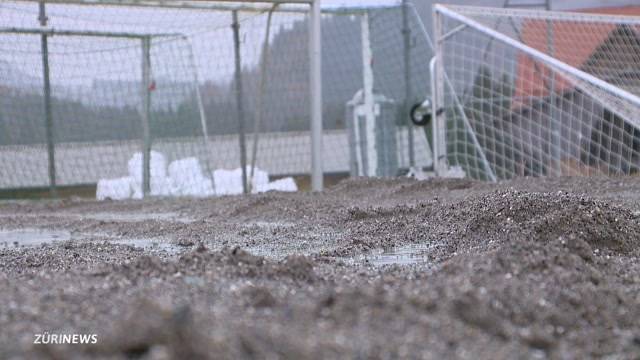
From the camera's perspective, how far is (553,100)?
8477 mm

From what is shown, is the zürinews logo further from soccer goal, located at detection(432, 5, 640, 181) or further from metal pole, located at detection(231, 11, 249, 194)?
metal pole, located at detection(231, 11, 249, 194)

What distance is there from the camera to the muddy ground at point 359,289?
1.83 m

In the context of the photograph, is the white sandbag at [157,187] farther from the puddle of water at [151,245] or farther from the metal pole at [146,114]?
the puddle of water at [151,245]

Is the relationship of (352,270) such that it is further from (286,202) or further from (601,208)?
(286,202)

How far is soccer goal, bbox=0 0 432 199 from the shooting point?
373 inches

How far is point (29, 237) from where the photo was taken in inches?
214

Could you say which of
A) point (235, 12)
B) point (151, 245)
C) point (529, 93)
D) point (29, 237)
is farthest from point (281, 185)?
point (151, 245)

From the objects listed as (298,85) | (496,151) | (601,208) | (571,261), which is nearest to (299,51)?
(298,85)

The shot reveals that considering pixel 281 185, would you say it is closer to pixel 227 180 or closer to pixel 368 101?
pixel 227 180

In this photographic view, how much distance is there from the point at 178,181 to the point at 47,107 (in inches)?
56.3

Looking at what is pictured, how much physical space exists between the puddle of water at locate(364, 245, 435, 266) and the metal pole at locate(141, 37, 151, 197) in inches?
236

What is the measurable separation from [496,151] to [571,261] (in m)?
6.69

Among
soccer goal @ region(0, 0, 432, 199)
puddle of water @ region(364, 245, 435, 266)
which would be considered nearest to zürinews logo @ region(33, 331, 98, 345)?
puddle of water @ region(364, 245, 435, 266)

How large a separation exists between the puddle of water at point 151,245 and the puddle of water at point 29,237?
41 cm
